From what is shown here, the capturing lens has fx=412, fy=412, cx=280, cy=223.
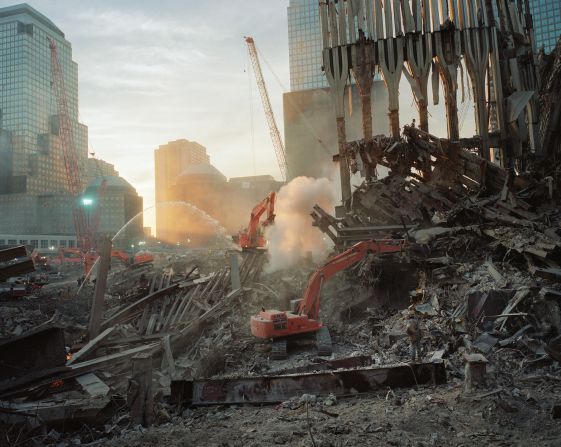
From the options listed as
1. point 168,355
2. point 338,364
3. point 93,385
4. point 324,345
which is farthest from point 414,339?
point 93,385

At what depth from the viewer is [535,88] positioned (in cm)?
2448

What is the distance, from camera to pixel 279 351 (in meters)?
8.72

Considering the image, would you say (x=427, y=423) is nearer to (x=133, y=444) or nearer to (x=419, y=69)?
(x=133, y=444)

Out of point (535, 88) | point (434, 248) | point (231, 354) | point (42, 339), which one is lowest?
point (231, 354)

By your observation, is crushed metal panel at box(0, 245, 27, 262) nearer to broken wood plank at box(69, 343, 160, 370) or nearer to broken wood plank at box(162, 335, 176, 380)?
broken wood plank at box(69, 343, 160, 370)

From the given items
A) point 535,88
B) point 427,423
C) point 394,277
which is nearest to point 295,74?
point 535,88

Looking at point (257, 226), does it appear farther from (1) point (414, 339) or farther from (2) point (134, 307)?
(1) point (414, 339)

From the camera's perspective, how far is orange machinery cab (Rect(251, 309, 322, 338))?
866 cm

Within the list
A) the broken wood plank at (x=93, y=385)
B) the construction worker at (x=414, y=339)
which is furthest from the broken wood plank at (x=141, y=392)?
the construction worker at (x=414, y=339)

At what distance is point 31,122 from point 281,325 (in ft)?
490

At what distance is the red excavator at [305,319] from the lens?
28.6ft

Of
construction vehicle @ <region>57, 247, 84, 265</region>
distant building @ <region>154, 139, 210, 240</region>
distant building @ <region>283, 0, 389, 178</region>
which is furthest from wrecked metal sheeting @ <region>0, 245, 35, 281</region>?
distant building @ <region>154, 139, 210, 240</region>

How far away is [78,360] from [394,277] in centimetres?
808

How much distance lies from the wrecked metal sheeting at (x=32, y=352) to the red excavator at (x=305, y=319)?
383 centimetres
